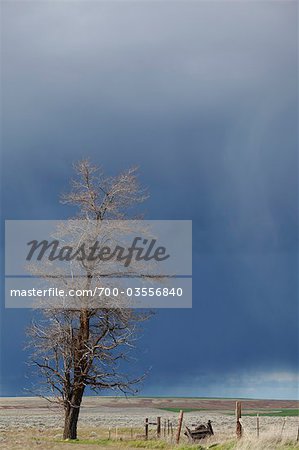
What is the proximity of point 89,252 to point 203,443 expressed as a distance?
29.7 feet

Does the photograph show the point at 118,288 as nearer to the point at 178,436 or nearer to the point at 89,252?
the point at 89,252

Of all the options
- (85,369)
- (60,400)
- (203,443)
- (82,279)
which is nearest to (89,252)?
(82,279)

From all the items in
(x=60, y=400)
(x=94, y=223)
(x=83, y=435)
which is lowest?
(x=83, y=435)

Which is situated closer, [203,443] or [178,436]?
[203,443]

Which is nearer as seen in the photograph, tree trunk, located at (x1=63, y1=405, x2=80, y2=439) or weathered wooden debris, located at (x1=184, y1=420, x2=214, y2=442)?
weathered wooden debris, located at (x1=184, y1=420, x2=214, y2=442)

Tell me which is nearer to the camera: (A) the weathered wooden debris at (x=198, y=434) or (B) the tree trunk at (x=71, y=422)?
(A) the weathered wooden debris at (x=198, y=434)

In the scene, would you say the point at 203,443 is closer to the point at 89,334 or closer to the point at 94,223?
the point at 89,334

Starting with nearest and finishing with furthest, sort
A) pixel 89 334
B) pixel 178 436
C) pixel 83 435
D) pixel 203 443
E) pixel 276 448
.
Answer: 1. pixel 276 448
2. pixel 203 443
3. pixel 178 436
4. pixel 89 334
5. pixel 83 435

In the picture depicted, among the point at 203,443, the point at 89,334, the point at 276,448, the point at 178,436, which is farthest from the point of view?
the point at 89,334

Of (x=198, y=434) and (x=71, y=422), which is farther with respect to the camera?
(x=71, y=422)

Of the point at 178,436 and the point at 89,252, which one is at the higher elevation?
the point at 89,252

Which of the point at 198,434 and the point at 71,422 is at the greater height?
the point at 71,422

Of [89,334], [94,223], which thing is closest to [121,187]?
[94,223]

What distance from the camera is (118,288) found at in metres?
27.0
